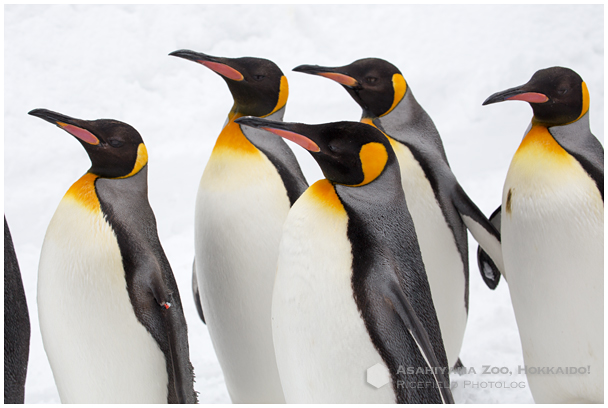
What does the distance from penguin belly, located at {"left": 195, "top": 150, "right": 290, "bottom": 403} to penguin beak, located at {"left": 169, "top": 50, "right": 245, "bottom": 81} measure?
20 cm

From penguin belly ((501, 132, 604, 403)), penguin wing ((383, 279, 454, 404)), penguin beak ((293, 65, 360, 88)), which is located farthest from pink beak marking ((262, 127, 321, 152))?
penguin belly ((501, 132, 604, 403))

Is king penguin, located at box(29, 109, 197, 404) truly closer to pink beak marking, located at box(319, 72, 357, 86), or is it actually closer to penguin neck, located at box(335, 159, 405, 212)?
penguin neck, located at box(335, 159, 405, 212)

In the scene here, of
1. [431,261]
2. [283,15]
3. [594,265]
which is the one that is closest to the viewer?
[594,265]

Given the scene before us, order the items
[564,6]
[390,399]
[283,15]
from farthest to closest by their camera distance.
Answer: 1. [564,6]
2. [283,15]
3. [390,399]

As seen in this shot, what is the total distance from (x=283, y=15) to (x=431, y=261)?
2.78m

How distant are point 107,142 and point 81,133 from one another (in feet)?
0.18

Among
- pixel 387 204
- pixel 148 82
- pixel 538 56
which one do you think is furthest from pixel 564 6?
pixel 387 204

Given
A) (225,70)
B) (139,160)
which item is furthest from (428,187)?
(139,160)

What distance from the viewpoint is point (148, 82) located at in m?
3.60

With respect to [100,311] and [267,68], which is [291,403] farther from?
[267,68]

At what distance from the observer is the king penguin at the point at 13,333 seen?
103 cm

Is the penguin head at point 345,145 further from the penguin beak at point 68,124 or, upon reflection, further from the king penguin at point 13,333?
the king penguin at point 13,333

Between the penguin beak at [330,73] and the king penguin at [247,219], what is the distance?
7 centimetres

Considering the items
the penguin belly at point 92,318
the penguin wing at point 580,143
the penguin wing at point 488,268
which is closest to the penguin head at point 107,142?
the penguin belly at point 92,318
